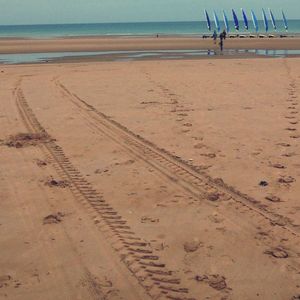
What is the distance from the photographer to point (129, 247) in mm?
3990

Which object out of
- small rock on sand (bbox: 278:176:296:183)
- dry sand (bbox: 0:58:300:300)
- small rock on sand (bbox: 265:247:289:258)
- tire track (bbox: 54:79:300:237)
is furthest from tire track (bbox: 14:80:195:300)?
small rock on sand (bbox: 278:176:296:183)

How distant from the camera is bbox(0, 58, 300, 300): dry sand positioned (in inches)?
138

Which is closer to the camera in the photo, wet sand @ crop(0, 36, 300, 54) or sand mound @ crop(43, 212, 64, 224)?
sand mound @ crop(43, 212, 64, 224)

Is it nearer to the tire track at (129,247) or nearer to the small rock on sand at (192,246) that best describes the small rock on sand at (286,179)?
the small rock on sand at (192,246)

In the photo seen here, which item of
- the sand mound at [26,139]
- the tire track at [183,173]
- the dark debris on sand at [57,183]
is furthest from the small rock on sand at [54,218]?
the sand mound at [26,139]

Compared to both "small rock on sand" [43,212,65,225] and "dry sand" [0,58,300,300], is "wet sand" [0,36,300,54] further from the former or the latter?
"small rock on sand" [43,212,65,225]

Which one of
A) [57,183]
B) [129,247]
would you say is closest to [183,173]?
[57,183]

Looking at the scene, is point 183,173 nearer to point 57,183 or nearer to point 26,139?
point 57,183

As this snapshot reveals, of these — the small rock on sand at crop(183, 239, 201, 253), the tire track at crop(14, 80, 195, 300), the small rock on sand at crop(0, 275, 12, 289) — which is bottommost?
the small rock on sand at crop(183, 239, 201, 253)

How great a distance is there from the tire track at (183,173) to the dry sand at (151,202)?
25 millimetres

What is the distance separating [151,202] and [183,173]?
1038mm

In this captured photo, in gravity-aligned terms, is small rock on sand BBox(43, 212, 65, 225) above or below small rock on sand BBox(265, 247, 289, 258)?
above

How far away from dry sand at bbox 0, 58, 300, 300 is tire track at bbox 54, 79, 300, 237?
0.08ft

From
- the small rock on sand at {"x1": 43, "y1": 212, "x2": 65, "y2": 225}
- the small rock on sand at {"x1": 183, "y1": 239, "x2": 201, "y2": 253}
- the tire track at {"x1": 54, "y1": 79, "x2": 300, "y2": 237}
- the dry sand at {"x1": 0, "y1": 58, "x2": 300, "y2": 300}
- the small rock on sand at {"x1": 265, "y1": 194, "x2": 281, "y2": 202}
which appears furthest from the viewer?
the small rock on sand at {"x1": 265, "y1": 194, "x2": 281, "y2": 202}
